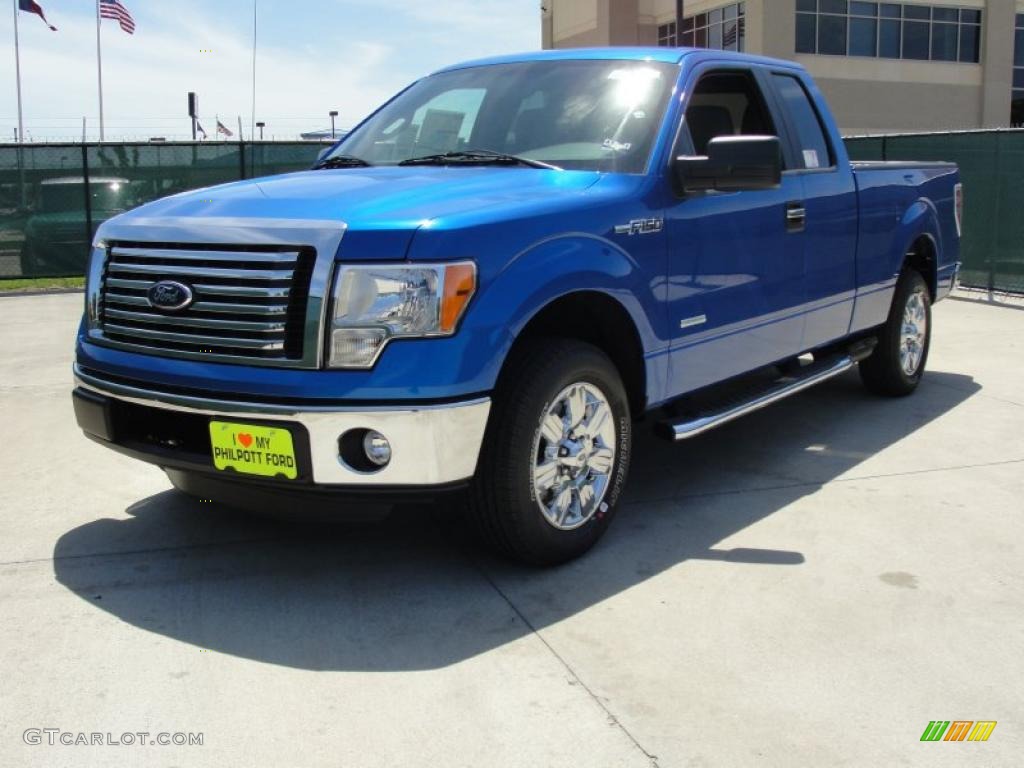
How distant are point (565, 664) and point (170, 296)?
1826 millimetres

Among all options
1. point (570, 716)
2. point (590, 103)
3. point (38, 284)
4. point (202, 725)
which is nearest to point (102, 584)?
point (202, 725)

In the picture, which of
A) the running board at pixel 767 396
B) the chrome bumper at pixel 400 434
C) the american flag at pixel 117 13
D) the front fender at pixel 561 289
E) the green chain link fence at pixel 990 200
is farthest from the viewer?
the american flag at pixel 117 13

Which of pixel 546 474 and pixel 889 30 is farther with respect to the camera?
pixel 889 30

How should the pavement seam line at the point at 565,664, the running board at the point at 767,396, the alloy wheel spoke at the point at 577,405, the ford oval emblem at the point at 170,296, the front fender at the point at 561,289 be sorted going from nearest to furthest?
1. the pavement seam line at the point at 565,664
2. the front fender at the point at 561,289
3. the ford oval emblem at the point at 170,296
4. the alloy wheel spoke at the point at 577,405
5. the running board at the point at 767,396

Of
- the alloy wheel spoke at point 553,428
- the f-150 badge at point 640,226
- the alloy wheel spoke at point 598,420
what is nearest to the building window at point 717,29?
the f-150 badge at point 640,226

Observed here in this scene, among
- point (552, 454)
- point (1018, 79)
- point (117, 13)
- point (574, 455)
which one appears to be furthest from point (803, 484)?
point (1018, 79)

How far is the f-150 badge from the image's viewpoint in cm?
408

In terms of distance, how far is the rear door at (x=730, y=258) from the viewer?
446 cm

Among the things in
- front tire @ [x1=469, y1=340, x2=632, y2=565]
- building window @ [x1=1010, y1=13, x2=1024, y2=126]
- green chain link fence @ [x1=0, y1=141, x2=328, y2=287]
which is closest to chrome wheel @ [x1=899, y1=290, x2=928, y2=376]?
front tire @ [x1=469, y1=340, x2=632, y2=565]

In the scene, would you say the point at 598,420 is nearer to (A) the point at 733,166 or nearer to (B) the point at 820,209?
(A) the point at 733,166

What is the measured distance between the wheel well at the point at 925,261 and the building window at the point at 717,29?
31403mm

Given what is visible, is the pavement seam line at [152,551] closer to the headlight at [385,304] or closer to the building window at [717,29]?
the headlight at [385,304]

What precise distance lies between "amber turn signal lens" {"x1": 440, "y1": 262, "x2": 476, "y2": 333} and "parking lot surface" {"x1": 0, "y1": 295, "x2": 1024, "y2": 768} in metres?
1.01

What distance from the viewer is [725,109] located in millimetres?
5211
